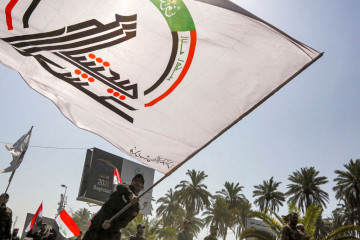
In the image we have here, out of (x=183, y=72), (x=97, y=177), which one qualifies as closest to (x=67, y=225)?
(x=183, y=72)

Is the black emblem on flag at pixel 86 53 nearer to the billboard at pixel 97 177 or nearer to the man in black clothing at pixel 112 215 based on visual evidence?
the man in black clothing at pixel 112 215

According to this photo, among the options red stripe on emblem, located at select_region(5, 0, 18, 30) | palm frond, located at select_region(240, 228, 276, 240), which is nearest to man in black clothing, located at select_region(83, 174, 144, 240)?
red stripe on emblem, located at select_region(5, 0, 18, 30)

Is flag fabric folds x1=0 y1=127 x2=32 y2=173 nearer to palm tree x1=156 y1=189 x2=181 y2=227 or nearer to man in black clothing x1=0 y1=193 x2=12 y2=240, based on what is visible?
man in black clothing x1=0 y1=193 x2=12 y2=240

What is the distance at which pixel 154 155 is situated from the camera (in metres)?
4.15

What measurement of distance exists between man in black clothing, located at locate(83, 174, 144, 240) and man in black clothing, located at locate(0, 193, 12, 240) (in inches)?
172

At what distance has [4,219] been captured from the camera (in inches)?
281

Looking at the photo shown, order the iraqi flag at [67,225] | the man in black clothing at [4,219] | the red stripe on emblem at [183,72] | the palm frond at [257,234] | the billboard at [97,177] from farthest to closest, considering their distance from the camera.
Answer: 1. the billboard at [97,177]
2. the palm frond at [257,234]
3. the iraqi flag at [67,225]
4. the man in black clothing at [4,219]
5. the red stripe on emblem at [183,72]

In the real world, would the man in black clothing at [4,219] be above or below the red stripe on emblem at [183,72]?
below

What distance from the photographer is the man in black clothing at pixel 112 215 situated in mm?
3736

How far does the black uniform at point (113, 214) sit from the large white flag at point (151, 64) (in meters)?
0.52

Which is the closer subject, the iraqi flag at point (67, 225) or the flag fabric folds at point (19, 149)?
the flag fabric folds at point (19, 149)

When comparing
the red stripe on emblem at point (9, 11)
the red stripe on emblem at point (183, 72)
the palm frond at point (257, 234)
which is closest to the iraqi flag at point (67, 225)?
the red stripe on emblem at point (183, 72)

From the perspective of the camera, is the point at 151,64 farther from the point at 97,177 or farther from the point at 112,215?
the point at 97,177

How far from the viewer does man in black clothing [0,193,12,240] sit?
280 inches
